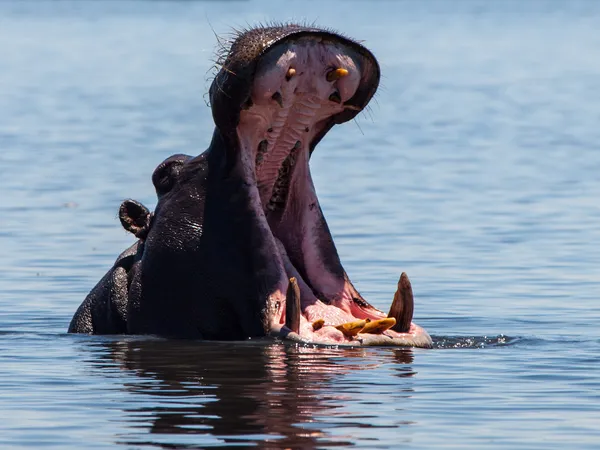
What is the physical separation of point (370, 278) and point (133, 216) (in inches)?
190

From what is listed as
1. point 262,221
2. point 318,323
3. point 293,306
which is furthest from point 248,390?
point 262,221

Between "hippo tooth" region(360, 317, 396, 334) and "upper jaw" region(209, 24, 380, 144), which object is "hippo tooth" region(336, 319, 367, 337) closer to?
"hippo tooth" region(360, 317, 396, 334)

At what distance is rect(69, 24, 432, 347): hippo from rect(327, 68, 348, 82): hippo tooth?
0.4 inches

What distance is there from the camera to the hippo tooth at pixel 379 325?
11.2 meters

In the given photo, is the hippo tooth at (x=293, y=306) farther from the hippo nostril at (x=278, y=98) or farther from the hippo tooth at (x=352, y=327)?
the hippo nostril at (x=278, y=98)

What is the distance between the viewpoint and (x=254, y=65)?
10781mm

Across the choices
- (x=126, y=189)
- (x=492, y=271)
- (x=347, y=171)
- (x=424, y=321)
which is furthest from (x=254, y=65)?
(x=347, y=171)

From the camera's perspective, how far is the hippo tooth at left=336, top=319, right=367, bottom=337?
11211 millimetres

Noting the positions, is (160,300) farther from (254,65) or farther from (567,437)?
(567,437)

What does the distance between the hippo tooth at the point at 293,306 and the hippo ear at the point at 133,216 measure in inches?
61.0

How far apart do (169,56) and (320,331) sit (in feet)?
199

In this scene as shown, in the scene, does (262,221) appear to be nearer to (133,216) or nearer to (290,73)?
(290,73)

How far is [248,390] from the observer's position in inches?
415

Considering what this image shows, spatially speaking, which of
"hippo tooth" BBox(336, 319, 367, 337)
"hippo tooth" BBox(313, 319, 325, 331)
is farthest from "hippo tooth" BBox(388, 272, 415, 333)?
"hippo tooth" BBox(313, 319, 325, 331)
